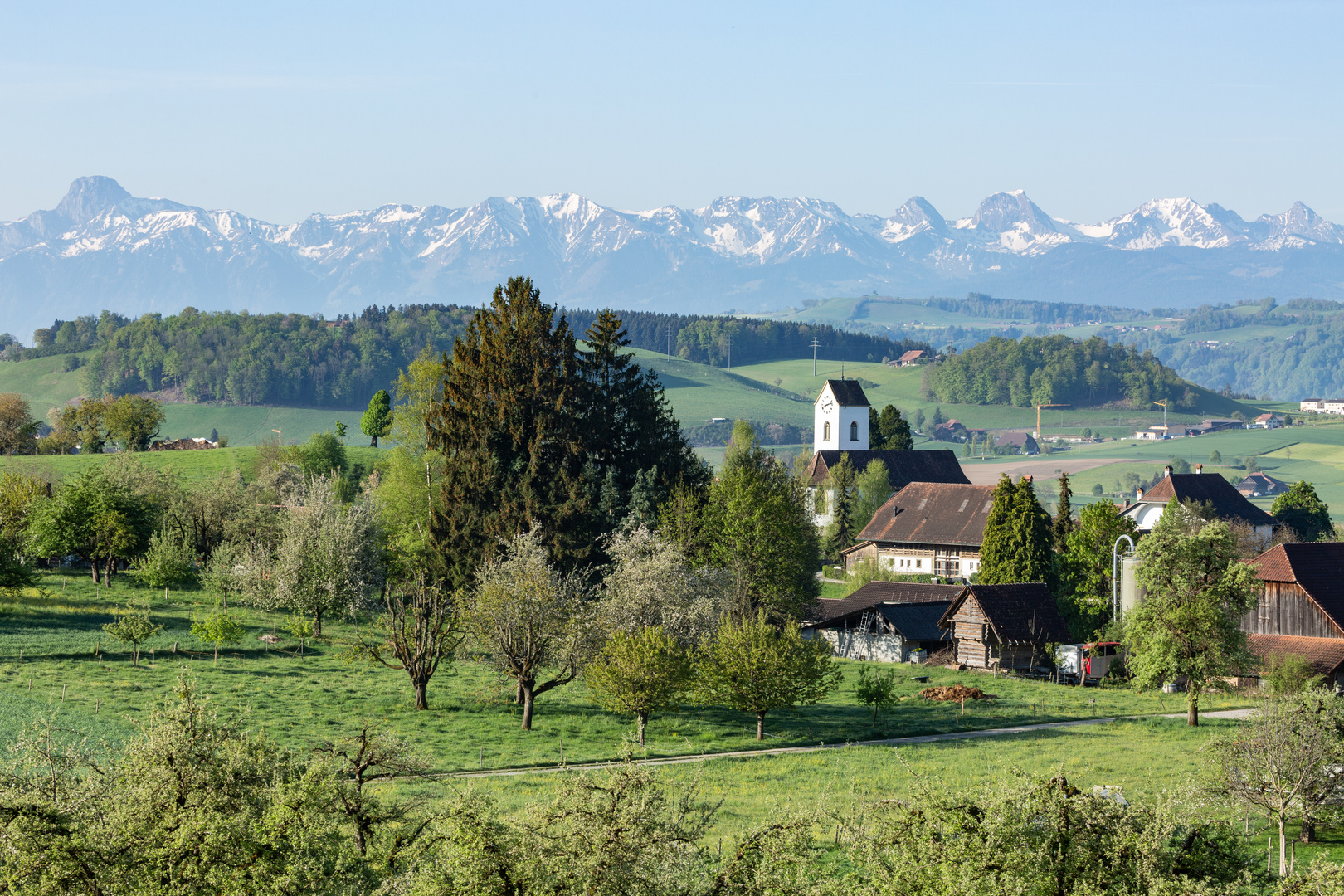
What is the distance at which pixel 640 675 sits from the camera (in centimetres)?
4041

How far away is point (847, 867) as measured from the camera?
84.7ft

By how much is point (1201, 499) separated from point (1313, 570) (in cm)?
4201

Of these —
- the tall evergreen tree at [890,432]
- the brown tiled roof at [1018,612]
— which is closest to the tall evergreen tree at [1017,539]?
the brown tiled roof at [1018,612]

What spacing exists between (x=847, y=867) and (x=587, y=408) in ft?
131

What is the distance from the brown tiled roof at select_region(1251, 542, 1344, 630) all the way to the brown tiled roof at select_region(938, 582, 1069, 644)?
973 centimetres

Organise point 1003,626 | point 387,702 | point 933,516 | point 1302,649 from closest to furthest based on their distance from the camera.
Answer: point 387,702 → point 1302,649 → point 1003,626 → point 933,516

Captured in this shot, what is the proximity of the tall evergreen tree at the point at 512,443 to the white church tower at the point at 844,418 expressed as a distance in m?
64.8

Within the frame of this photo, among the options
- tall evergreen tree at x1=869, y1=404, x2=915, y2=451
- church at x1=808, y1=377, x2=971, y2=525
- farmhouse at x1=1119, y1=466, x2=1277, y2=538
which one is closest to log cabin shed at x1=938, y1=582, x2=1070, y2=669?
farmhouse at x1=1119, y1=466, x2=1277, y2=538

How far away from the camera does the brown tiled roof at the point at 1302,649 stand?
52.2 meters

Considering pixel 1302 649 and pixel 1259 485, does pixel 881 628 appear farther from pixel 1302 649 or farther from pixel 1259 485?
pixel 1259 485

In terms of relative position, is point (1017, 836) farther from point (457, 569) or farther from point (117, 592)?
point (117, 592)

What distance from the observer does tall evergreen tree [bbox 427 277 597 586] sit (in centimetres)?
5903

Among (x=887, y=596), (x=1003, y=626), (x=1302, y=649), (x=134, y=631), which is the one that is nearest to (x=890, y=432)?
(x=887, y=596)

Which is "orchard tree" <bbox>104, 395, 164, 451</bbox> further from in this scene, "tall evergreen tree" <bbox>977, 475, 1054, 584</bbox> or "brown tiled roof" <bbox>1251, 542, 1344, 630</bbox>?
"brown tiled roof" <bbox>1251, 542, 1344, 630</bbox>
